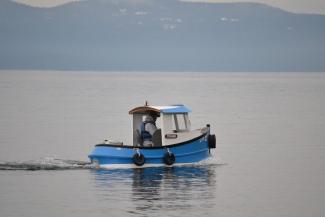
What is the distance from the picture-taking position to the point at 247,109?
97.0 meters

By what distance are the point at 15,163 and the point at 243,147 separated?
611 inches

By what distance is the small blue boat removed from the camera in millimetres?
39000

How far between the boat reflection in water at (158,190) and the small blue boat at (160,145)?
342mm

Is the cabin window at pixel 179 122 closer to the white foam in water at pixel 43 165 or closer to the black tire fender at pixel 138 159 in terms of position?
the black tire fender at pixel 138 159

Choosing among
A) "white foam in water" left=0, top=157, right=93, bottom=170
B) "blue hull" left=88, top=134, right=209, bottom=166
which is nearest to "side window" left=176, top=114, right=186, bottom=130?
"blue hull" left=88, top=134, right=209, bottom=166

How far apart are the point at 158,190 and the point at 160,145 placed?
520 cm

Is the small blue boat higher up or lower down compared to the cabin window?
lower down

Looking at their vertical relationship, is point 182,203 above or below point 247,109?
below

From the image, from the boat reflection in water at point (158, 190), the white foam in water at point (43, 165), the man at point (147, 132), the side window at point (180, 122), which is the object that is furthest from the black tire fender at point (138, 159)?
the side window at point (180, 122)

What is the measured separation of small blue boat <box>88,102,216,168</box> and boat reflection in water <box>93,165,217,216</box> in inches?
13.5

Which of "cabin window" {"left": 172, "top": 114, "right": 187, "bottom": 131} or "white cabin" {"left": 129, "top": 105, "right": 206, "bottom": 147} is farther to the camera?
"cabin window" {"left": 172, "top": 114, "right": 187, "bottom": 131}

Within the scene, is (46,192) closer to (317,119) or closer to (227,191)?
(227,191)

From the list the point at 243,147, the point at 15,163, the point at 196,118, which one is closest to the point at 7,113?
the point at 196,118

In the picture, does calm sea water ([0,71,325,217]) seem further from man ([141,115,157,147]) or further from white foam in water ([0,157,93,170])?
man ([141,115,157,147])
